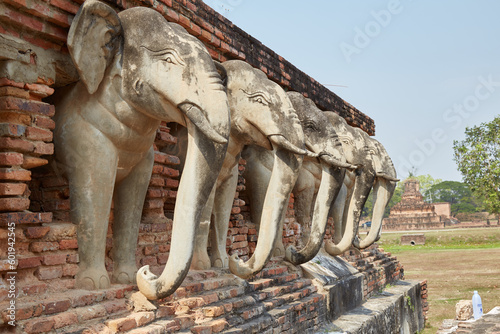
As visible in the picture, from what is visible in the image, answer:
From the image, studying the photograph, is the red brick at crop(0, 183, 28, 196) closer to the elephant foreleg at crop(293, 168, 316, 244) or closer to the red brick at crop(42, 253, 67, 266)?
the red brick at crop(42, 253, 67, 266)

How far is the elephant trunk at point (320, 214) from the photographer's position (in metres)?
5.09

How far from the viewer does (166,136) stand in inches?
164

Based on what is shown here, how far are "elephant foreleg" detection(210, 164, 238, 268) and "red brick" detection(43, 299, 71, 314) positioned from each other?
199 cm

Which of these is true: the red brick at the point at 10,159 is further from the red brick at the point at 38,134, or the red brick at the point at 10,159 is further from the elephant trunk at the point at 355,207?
the elephant trunk at the point at 355,207

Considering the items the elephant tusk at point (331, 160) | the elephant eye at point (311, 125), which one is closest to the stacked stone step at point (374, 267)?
the elephant tusk at point (331, 160)

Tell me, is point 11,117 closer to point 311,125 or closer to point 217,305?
point 217,305

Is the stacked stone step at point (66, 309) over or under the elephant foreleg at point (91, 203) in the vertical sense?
under

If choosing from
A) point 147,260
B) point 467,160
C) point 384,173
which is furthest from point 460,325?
point 467,160

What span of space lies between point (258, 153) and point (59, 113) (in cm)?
276

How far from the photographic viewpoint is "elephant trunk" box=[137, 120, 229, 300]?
287cm

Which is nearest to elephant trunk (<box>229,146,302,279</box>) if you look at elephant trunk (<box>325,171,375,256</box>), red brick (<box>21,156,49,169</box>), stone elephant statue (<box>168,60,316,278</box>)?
stone elephant statue (<box>168,60,316,278</box>)

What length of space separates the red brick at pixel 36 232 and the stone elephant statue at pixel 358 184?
4434mm

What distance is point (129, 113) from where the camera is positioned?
3193 mm

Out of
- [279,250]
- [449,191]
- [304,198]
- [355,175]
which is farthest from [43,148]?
[449,191]
